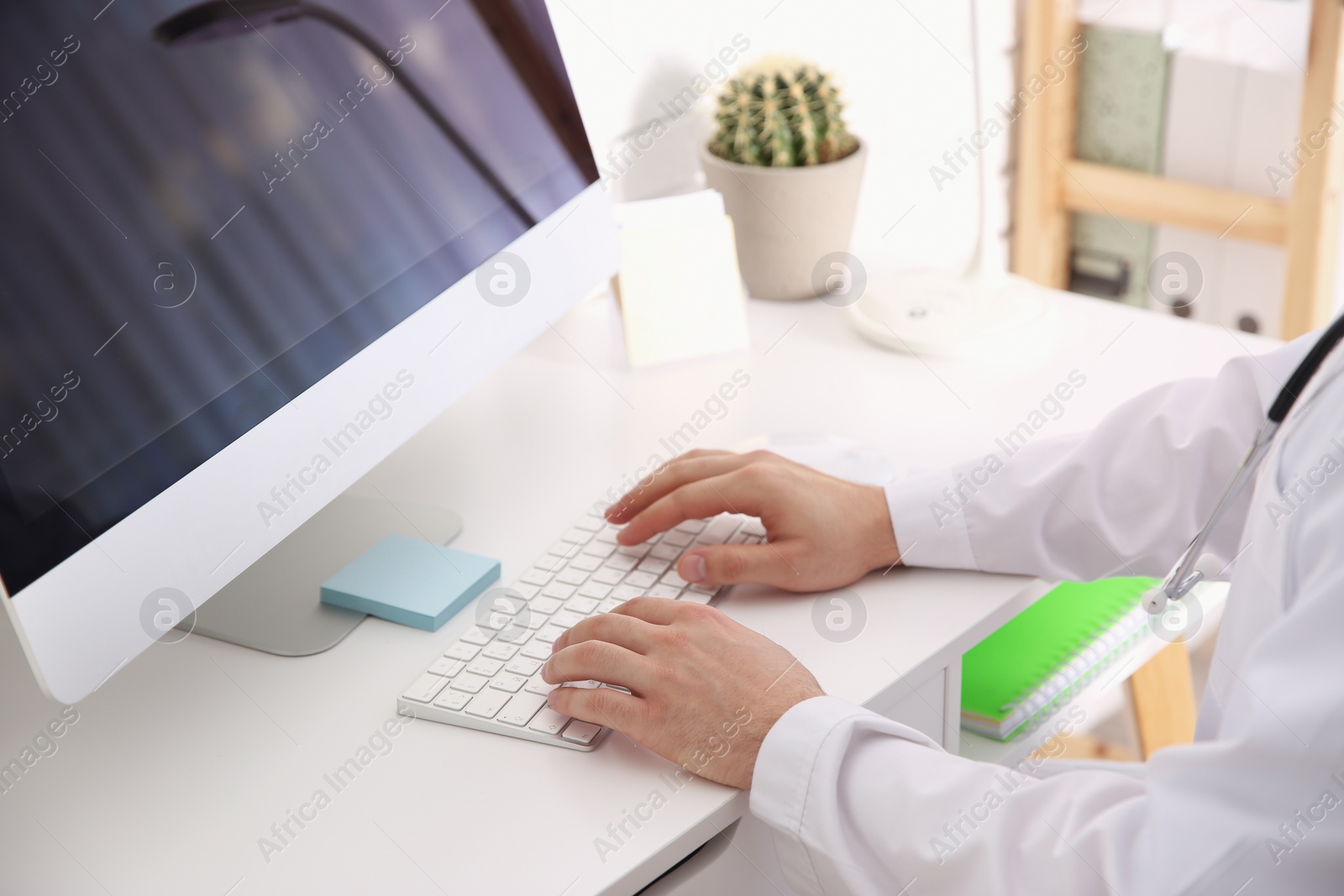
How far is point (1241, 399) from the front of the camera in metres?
0.95

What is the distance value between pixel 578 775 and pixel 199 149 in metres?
0.45

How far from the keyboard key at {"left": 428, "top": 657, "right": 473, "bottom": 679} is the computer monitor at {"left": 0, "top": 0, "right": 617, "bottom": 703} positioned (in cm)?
10

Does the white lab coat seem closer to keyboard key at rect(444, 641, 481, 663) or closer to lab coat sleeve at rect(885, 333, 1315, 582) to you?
lab coat sleeve at rect(885, 333, 1315, 582)

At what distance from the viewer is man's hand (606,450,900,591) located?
0.90m

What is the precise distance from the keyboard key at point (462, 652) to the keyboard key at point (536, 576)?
82 mm

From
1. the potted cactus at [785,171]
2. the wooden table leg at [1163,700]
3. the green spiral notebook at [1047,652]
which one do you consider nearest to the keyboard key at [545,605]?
the green spiral notebook at [1047,652]

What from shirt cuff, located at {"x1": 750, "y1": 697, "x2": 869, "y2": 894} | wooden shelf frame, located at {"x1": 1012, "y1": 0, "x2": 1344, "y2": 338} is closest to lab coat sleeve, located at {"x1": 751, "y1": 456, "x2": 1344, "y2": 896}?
shirt cuff, located at {"x1": 750, "y1": 697, "x2": 869, "y2": 894}

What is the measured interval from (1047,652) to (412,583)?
1.71ft

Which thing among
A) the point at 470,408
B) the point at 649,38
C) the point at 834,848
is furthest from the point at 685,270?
the point at 834,848

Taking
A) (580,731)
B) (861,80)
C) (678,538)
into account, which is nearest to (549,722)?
(580,731)

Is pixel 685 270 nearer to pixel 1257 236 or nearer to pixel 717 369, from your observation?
pixel 717 369

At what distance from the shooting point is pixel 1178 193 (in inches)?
84.0

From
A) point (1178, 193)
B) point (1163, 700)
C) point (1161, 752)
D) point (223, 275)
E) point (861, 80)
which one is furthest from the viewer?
point (1178, 193)

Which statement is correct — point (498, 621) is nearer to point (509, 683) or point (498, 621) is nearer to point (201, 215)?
point (509, 683)
